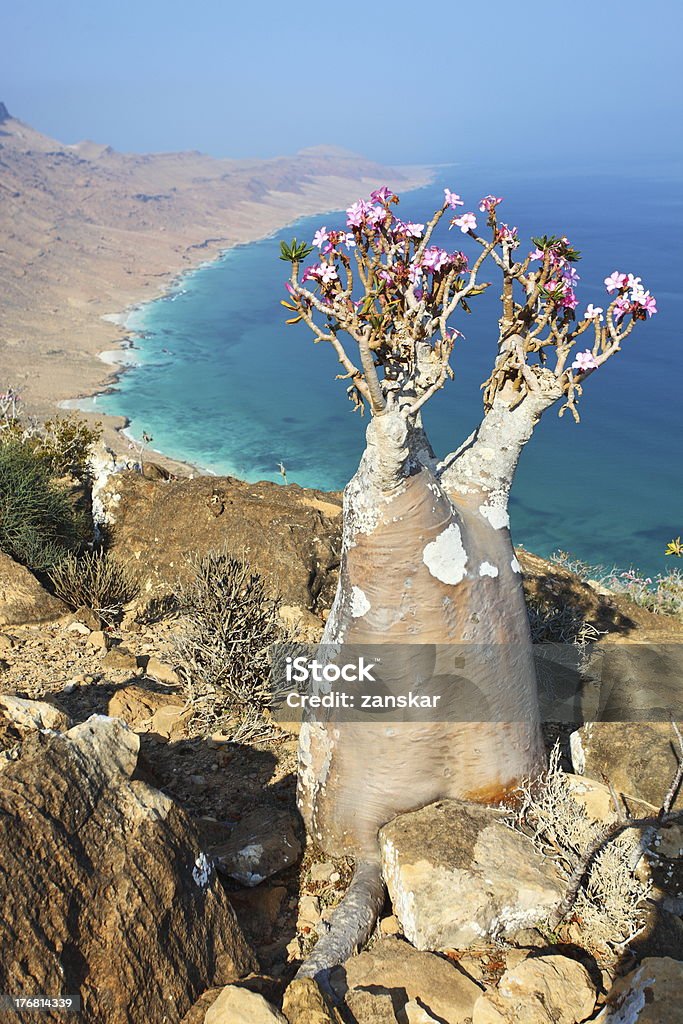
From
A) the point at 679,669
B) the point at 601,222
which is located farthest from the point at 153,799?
the point at 601,222

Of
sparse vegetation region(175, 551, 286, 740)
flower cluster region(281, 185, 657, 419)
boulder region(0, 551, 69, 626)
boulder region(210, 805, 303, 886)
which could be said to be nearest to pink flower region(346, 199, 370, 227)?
flower cluster region(281, 185, 657, 419)

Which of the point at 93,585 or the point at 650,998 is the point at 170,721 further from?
the point at 650,998

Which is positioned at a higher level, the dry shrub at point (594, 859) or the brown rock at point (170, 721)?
the brown rock at point (170, 721)

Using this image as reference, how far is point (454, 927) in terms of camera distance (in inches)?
138

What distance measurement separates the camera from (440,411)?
43.8 metres

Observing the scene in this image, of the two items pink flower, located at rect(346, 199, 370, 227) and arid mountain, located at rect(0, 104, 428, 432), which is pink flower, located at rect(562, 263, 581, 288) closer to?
pink flower, located at rect(346, 199, 370, 227)

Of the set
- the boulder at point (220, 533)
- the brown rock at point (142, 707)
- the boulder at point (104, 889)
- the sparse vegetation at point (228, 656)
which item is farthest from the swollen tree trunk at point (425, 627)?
the boulder at point (220, 533)

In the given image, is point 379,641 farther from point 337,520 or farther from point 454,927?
point 337,520

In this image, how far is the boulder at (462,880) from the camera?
139 inches

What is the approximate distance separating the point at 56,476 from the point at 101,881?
6.07 meters

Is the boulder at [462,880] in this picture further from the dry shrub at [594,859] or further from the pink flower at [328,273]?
the pink flower at [328,273]

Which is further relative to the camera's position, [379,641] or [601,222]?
[601,222]

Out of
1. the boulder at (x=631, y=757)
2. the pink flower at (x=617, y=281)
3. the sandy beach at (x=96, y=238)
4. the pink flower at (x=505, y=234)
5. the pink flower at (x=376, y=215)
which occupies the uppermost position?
the sandy beach at (x=96, y=238)

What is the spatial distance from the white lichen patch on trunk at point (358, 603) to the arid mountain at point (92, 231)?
3471cm
